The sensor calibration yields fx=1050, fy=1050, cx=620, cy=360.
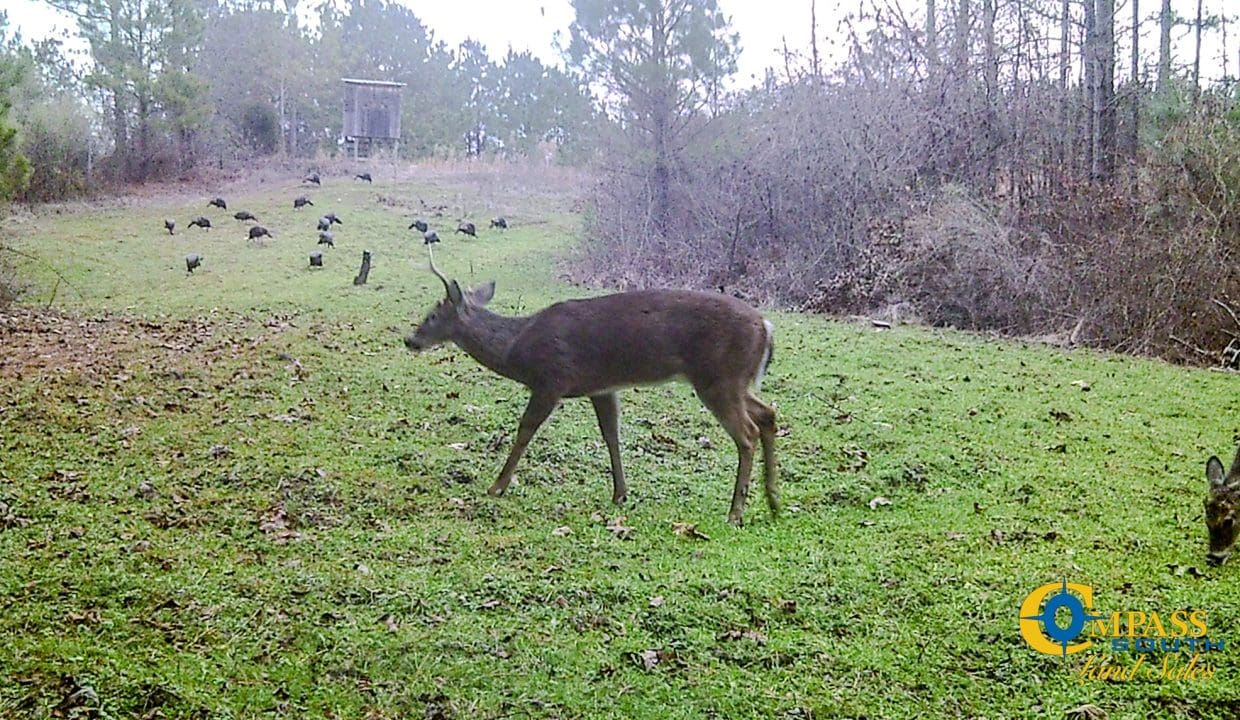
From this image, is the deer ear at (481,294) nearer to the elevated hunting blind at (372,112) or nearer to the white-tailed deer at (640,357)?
the white-tailed deer at (640,357)

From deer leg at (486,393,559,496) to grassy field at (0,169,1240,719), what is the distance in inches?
5.6

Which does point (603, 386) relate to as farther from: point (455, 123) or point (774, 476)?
point (455, 123)

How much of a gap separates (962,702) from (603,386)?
284 cm

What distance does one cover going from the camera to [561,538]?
4844mm

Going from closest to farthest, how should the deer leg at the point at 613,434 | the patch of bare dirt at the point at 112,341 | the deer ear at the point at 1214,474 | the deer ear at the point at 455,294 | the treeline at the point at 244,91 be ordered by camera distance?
the deer ear at the point at 1214,474
the deer leg at the point at 613,434
the deer ear at the point at 455,294
the patch of bare dirt at the point at 112,341
the treeline at the point at 244,91

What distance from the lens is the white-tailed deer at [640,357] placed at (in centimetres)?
540

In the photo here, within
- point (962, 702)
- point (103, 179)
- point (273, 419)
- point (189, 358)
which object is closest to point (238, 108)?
point (103, 179)

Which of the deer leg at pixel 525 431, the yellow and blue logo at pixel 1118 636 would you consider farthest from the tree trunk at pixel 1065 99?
the yellow and blue logo at pixel 1118 636

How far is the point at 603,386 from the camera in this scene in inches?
224

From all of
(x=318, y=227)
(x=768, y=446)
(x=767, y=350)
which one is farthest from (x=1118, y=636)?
(x=318, y=227)

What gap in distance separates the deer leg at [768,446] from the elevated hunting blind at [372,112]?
100ft

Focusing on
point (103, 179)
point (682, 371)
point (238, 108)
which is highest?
point (238, 108)

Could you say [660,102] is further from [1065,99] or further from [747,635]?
[747,635]

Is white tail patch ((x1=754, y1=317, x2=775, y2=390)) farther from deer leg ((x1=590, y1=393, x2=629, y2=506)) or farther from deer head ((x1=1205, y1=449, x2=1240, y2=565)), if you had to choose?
deer head ((x1=1205, y1=449, x2=1240, y2=565))
